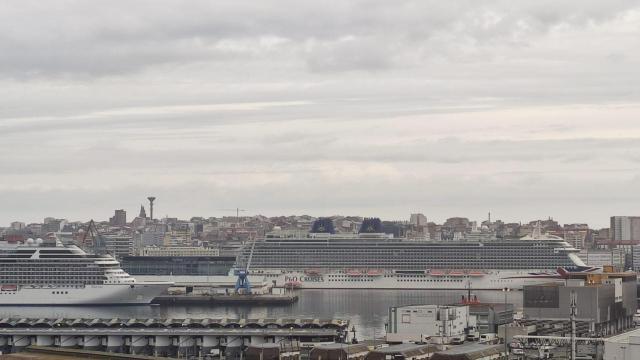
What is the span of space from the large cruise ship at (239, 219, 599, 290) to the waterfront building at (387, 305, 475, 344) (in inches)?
1912

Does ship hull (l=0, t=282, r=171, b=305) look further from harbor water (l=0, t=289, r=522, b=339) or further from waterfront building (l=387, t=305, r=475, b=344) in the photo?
waterfront building (l=387, t=305, r=475, b=344)

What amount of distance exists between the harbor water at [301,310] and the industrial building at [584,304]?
6.15 m

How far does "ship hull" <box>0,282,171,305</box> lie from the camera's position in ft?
240

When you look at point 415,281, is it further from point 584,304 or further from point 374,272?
point 584,304

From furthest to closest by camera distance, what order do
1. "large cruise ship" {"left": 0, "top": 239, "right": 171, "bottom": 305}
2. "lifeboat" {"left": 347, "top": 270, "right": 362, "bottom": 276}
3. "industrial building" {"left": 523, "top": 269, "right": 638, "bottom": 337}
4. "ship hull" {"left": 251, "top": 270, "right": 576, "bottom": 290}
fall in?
"lifeboat" {"left": 347, "top": 270, "right": 362, "bottom": 276} → "ship hull" {"left": 251, "top": 270, "right": 576, "bottom": 290} → "large cruise ship" {"left": 0, "top": 239, "right": 171, "bottom": 305} → "industrial building" {"left": 523, "top": 269, "right": 638, "bottom": 337}

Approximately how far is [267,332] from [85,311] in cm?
2436

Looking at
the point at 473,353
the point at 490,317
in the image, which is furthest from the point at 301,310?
the point at 473,353

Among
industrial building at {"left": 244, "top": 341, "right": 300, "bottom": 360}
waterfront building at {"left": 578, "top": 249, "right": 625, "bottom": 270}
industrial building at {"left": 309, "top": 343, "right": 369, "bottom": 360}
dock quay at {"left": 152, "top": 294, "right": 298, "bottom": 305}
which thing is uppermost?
waterfront building at {"left": 578, "top": 249, "right": 625, "bottom": 270}

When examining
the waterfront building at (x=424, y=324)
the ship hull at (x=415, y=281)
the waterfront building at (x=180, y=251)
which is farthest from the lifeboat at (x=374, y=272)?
the waterfront building at (x=424, y=324)

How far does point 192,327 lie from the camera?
4991 cm

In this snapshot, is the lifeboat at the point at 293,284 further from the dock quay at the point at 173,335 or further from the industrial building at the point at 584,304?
the dock quay at the point at 173,335

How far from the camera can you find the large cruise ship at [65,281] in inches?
2886

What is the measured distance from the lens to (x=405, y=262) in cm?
10050

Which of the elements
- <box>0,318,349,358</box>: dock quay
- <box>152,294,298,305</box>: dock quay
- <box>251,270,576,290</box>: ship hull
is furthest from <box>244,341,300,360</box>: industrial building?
<box>251,270,576,290</box>: ship hull
